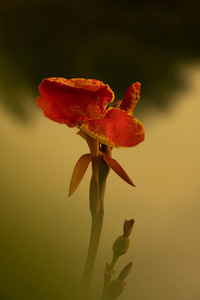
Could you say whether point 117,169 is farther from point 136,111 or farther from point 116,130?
point 136,111

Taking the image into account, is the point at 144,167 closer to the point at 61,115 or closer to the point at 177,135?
the point at 177,135

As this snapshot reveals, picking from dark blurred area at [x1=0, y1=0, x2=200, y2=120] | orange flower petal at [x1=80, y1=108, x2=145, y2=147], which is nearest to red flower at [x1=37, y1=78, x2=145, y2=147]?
orange flower petal at [x1=80, y1=108, x2=145, y2=147]

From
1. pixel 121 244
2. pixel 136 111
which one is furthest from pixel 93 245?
pixel 136 111

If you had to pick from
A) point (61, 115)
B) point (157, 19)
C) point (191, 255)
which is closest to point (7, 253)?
point (61, 115)

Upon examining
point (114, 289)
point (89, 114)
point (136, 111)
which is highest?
point (136, 111)

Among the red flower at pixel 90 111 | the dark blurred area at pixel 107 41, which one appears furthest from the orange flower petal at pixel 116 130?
the dark blurred area at pixel 107 41

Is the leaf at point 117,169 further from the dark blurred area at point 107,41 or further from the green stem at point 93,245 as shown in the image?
the dark blurred area at point 107,41
